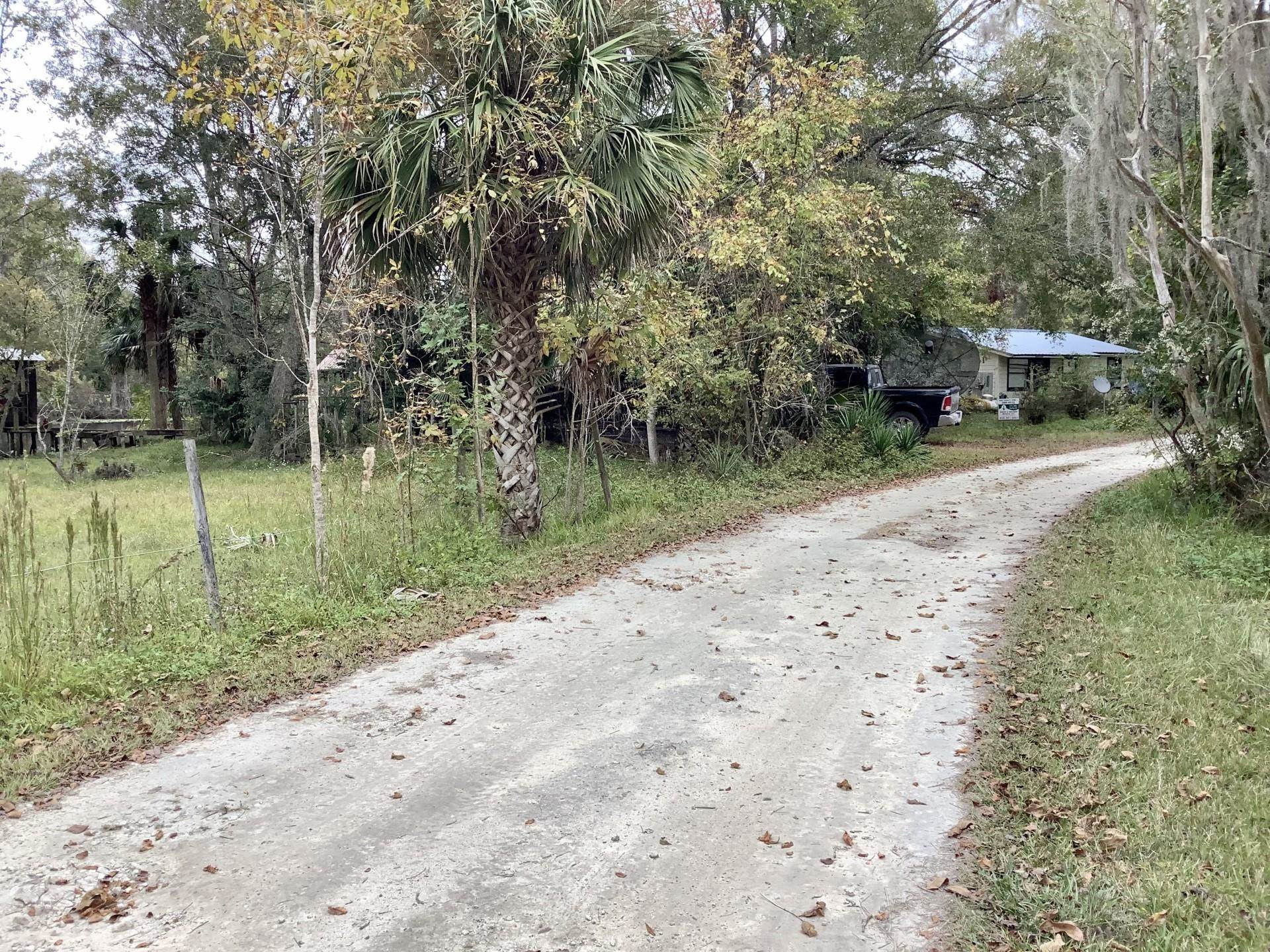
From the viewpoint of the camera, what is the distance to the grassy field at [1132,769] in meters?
2.96

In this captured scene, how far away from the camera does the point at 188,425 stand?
27.8m

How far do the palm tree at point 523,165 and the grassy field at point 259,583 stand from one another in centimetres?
115

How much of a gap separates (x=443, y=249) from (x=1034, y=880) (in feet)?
23.9

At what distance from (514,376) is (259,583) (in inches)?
127

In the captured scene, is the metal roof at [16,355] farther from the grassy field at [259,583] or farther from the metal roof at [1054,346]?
the metal roof at [1054,346]

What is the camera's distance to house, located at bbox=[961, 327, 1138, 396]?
28.7m

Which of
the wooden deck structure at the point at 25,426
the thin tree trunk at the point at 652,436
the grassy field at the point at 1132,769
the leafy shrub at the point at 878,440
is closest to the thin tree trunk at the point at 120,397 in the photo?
the wooden deck structure at the point at 25,426

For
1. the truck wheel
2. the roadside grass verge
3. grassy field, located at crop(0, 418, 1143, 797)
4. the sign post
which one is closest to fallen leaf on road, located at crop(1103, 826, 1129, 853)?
grassy field, located at crop(0, 418, 1143, 797)

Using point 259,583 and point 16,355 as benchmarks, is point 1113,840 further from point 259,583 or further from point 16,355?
point 16,355

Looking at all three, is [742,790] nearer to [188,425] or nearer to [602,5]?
[602,5]

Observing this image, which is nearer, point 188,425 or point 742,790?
point 742,790

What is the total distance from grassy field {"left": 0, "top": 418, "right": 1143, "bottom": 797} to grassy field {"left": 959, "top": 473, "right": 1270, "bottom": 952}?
3.90 m

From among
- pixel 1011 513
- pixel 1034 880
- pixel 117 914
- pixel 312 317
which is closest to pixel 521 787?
pixel 117 914

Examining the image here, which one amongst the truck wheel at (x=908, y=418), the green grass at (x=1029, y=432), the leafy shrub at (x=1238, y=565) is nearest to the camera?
the leafy shrub at (x=1238, y=565)
